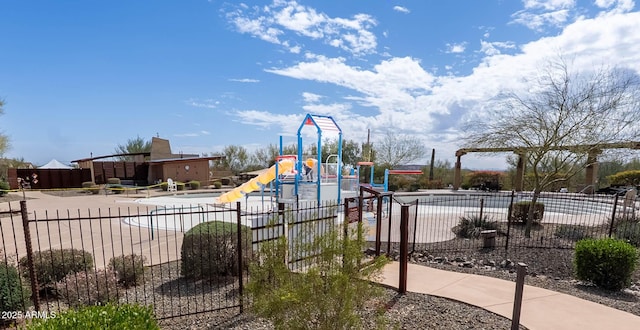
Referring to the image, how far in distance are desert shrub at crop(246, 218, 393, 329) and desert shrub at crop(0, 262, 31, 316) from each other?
3189mm

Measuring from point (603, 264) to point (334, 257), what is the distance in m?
4.92

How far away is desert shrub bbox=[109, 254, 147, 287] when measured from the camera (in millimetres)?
5012

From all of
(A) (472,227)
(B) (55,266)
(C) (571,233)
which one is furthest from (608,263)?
(B) (55,266)

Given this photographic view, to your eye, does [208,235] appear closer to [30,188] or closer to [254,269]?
[254,269]

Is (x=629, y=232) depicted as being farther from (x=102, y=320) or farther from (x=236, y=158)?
(x=236, y=158)

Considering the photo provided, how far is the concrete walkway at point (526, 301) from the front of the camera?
12.2 feet

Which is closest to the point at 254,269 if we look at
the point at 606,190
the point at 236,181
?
the point at 606,190

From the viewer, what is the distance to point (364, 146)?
30594 mm

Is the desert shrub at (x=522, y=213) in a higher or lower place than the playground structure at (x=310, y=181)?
lower

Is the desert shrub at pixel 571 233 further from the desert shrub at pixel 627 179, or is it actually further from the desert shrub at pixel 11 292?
the desert shrub at pixel 627 179

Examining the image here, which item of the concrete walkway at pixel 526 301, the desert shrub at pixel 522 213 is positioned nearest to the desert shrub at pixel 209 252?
the concrete walkway at pixel 526 301

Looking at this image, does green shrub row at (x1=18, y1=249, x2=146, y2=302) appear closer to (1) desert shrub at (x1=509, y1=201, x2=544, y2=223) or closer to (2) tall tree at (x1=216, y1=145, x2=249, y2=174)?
(1) desert shrub at (x1=509, y1=201, x2=544, y2=223)

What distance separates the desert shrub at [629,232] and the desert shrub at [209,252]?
29.0ft

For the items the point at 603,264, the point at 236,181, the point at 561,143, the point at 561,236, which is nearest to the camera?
the point at 603,264
